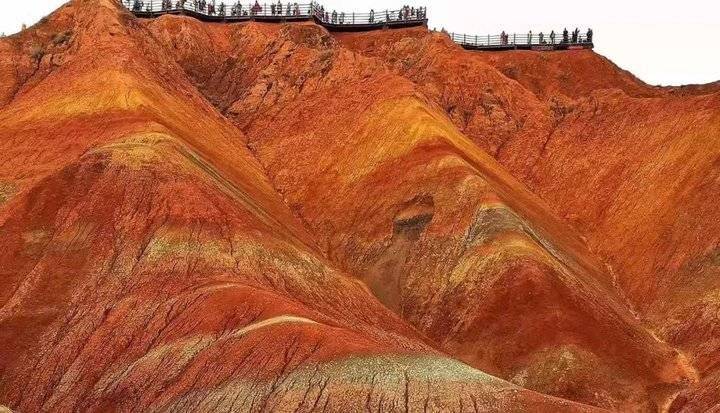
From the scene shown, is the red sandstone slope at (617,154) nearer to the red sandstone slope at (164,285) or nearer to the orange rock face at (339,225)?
the orange rock face at (339,225)

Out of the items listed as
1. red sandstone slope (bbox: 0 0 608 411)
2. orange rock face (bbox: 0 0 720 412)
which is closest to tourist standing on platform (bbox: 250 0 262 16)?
orange rock face (bbox: 0 0 720 412)

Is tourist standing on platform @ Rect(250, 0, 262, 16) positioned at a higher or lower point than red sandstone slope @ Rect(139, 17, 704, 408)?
higher

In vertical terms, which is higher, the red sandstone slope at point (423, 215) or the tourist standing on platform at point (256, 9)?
the tourist standing on platform at point (256, 9)

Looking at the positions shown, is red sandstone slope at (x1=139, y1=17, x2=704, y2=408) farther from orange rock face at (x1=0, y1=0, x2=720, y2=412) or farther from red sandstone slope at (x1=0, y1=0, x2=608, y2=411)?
red sandstone slope at (x1=0, y1=0, x2=608, y2=411)

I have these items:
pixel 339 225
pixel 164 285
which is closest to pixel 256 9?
pixel 339 225

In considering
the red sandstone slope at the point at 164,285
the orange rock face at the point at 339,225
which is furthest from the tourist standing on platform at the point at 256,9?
the red sandstone slope at the point at 164,285

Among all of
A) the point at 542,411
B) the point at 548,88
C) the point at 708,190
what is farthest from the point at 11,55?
the point at 542,411

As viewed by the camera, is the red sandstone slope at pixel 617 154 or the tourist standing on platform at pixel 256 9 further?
the tourist standing on platform at pixel 256 9

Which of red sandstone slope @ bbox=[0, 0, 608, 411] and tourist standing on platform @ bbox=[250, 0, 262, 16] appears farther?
tourist standing on platform @ bbox=[250, 0, 262, 16]
